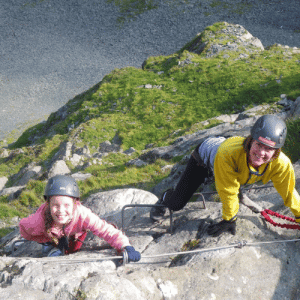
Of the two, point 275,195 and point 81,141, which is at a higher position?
point 275,195

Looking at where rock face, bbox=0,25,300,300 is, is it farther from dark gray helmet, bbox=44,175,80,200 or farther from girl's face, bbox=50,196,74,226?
dark gray helmet, bbox=44,175,80,200

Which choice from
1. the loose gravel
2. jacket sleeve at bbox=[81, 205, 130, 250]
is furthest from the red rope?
the loose gravel

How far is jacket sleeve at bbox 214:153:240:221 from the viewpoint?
5.04m

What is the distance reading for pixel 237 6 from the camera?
161ft

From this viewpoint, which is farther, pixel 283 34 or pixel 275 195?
pixel 283 34

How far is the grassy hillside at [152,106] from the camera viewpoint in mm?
15086

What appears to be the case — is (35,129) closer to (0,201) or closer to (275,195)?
(0,201)

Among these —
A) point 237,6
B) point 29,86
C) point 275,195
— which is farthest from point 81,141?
point 237,6

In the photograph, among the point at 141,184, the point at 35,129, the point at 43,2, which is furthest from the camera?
the point at 43,2

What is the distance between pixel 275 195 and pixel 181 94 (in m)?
17.2

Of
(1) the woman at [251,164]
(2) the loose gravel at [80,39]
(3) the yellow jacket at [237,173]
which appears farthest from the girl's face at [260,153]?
(2) the loose gravel at [80,39]

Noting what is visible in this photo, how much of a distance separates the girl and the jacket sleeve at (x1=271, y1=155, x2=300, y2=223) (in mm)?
2885

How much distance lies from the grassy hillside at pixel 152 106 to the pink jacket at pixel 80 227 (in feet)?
24.3

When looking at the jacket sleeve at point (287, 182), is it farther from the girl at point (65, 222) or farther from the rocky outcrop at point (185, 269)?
the girl at point (65, 222)
